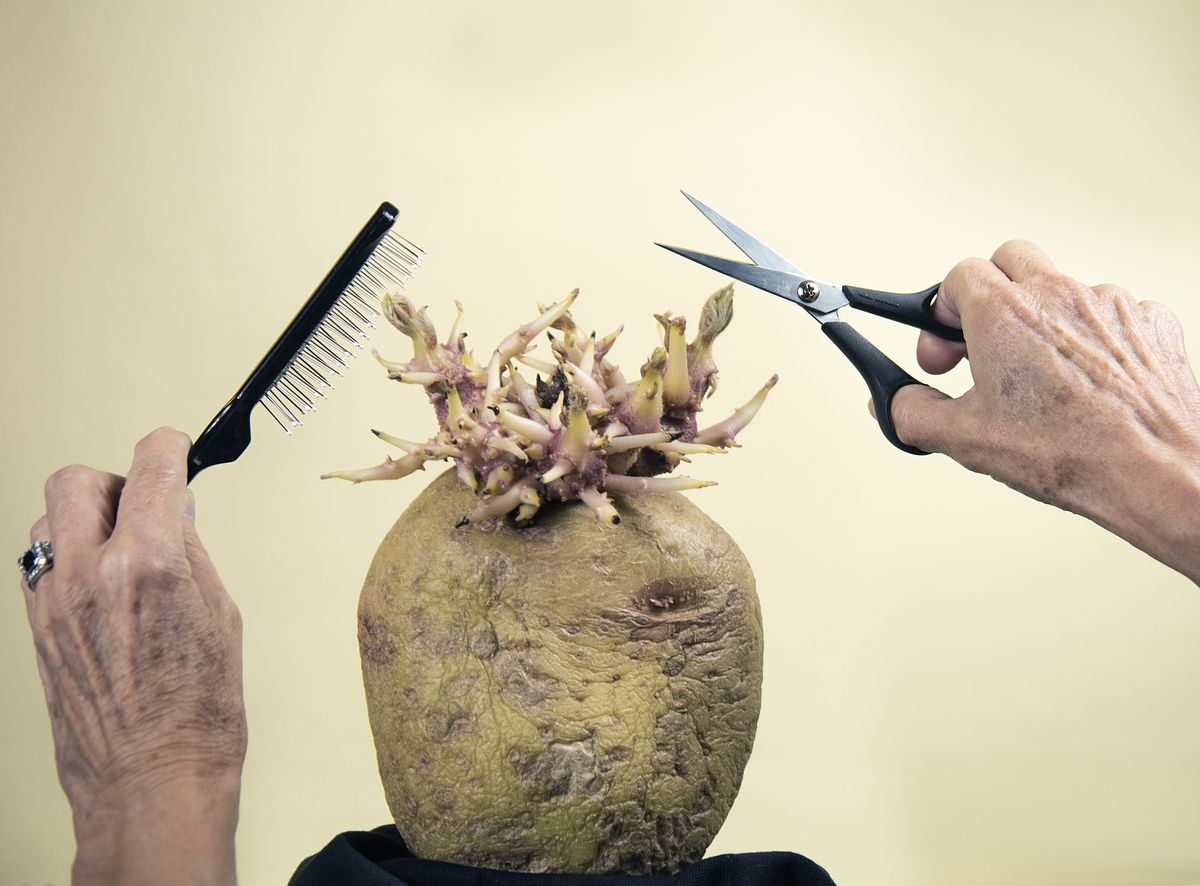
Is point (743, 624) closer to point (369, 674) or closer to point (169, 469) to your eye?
point (369, 674)

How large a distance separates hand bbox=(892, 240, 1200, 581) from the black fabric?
2.19 ft

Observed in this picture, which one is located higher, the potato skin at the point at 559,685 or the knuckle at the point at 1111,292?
the knuckle at the point at 1111,292

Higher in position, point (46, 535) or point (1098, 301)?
point (1098, 301)

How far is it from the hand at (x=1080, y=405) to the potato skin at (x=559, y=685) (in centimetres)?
48

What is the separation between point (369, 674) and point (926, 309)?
3.51 ft

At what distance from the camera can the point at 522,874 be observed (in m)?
1.73

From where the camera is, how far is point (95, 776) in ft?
4.52

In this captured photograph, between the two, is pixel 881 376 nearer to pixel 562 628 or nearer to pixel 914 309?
pixel 914 309

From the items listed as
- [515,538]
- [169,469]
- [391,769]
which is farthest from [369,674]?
[169,469]

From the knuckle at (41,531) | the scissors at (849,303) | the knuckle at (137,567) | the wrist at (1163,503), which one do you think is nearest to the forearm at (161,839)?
the knuckle at (137,567)

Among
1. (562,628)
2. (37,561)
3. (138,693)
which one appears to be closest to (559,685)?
(562,628)

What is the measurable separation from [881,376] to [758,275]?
0.27 metres

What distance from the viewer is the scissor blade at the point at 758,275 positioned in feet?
6.55

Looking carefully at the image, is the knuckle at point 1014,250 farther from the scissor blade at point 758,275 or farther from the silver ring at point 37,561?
the silver ring at point 37,561
